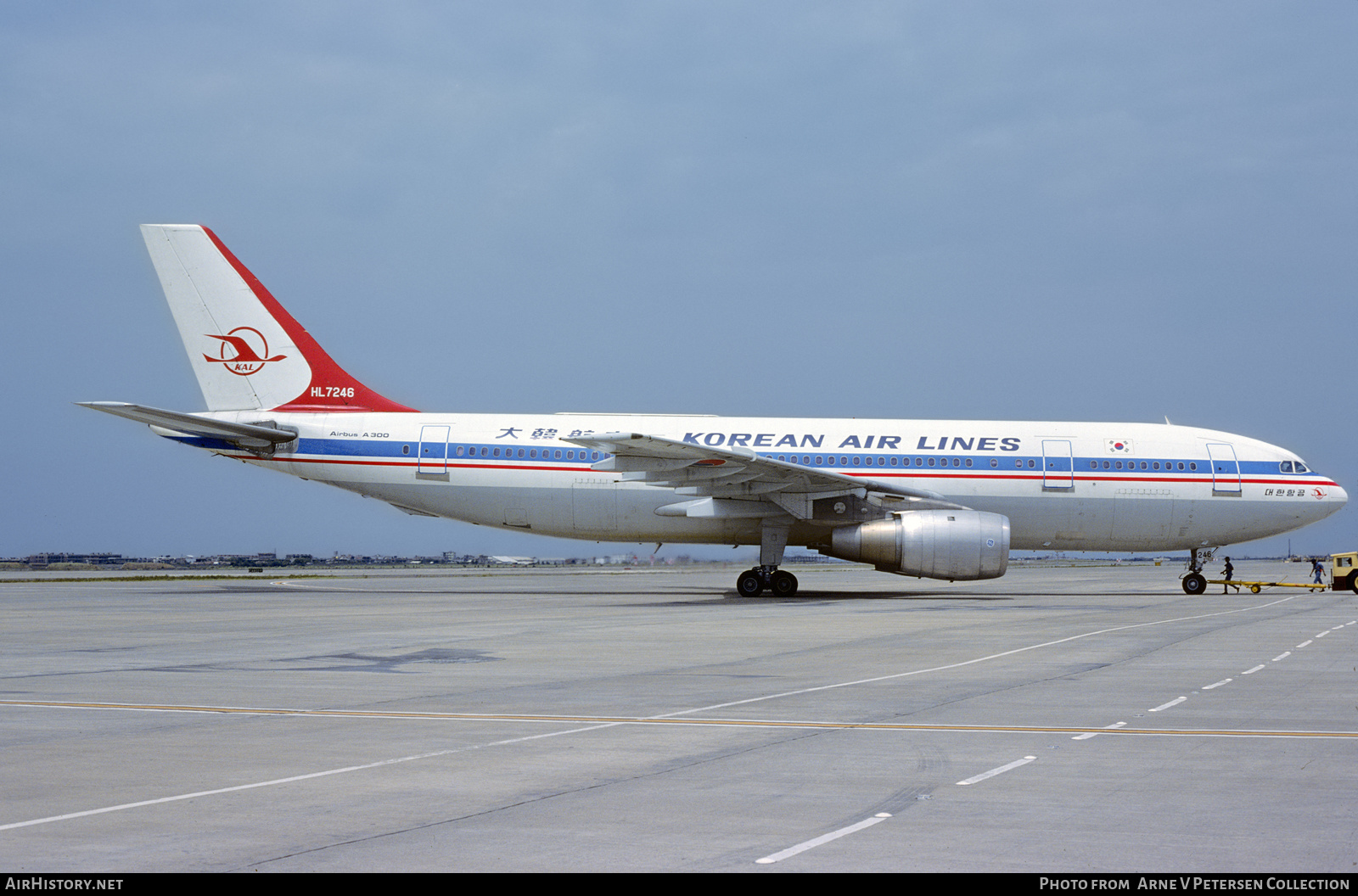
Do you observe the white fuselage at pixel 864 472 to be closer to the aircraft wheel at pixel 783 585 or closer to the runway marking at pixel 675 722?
the aircraft wheel at pixel 783 585

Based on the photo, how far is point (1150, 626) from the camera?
67.9ft

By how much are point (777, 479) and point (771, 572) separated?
280 centimetres

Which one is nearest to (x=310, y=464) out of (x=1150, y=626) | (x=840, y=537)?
(x=840, y=537)

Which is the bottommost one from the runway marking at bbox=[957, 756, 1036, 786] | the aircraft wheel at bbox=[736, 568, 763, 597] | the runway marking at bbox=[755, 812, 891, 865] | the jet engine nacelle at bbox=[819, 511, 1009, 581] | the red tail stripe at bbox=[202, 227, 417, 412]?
the runway marking at bbox=[957, 756, 1036, 786]

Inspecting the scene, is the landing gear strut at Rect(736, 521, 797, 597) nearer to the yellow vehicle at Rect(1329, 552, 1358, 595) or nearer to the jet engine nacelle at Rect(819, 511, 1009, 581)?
the jet engine nacelle at Rect(819, 511, 1009, 581)

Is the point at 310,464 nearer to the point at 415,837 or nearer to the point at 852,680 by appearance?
the point at 852,680

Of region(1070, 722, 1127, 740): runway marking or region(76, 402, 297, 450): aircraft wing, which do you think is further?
region(76, 402, 297, 450): aircraft wing

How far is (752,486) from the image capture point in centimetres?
3003

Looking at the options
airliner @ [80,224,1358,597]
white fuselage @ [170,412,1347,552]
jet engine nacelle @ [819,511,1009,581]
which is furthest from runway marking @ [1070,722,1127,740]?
white fuselage @ [170,412,1347,552]

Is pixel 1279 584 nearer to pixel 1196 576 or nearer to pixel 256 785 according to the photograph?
pixel 1196 576

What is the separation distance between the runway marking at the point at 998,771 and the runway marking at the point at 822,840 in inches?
43.6

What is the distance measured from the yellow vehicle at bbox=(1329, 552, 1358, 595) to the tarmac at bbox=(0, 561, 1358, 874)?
71.3ft

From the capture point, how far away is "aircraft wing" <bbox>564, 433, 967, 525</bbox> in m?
28.2
